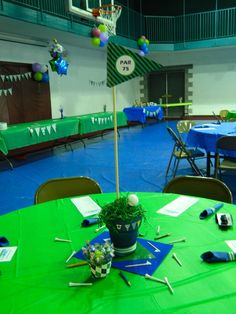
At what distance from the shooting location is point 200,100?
13.3 meters

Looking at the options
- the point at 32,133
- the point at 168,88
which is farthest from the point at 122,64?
the point at 168,88

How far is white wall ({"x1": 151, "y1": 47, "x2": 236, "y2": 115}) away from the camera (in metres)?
12.6

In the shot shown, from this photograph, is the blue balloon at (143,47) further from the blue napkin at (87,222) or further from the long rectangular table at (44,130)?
the blue napkin at (87,222)

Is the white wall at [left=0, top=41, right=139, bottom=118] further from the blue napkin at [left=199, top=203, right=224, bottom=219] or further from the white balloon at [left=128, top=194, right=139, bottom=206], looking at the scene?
the white balloon at [left=128, top=194, right=139, bottom=206]

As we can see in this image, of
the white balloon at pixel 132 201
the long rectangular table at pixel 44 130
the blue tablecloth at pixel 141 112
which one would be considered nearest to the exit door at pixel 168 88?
the blue tablecloth at pixel 141 112

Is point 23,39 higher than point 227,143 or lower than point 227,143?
higher

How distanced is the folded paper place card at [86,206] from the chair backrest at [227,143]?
88.4 inches

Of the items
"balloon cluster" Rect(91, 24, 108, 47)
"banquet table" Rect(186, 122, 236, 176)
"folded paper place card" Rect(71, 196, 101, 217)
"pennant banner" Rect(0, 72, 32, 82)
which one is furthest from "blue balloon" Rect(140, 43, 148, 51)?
"folded paper place card" Rect(71, 196, 101, 217)

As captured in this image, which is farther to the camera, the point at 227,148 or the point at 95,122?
the point at 95,122

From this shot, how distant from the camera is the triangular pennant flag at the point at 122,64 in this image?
1.25 metres

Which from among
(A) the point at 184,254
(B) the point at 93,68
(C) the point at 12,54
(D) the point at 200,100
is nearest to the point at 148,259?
(A) the point at 184,254

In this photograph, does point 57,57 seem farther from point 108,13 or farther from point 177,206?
point 177,206

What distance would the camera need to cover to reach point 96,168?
5.57 meters

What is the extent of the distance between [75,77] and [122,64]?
29.9ft
